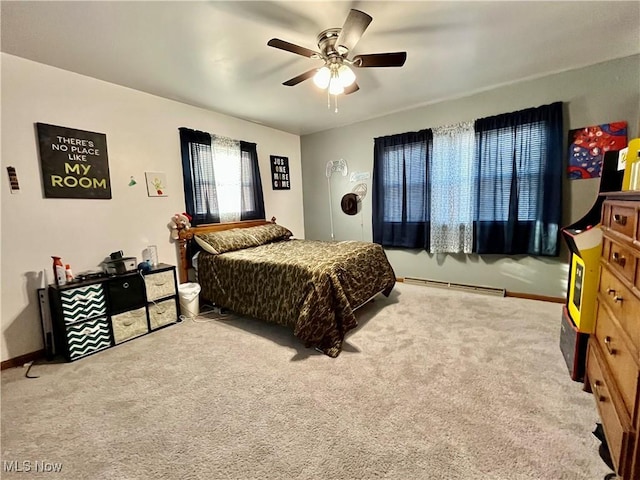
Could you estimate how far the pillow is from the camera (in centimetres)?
326

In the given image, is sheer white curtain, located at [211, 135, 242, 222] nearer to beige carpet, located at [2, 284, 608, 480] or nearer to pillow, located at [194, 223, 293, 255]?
pillow, located at [194, 223, 293, 255]

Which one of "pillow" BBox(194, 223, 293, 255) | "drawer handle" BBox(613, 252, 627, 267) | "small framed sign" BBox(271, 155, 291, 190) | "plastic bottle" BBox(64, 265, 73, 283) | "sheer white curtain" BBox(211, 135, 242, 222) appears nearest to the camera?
"drawer handle" BBox(613, 252, 627, 267)

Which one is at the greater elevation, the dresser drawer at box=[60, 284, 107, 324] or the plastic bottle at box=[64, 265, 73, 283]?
the plastic bottle at box=[64, 265, 73, 283]

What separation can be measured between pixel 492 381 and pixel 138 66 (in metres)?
3.72

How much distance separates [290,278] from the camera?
2449 mm

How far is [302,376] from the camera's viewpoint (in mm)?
1940

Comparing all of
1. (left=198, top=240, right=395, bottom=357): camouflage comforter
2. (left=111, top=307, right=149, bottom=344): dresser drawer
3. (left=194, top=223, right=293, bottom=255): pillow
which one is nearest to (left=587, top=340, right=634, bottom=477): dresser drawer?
(left=198, top=240, right=395, bottom=357): camouflage comforter

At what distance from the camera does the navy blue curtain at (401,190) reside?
12.5 feet

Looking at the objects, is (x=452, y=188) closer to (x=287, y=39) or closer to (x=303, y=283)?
(x=303, y=283)

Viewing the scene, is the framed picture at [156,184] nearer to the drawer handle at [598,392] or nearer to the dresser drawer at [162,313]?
the dresser drawer at [162,313]

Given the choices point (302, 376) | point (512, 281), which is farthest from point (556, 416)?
point (512, 281)

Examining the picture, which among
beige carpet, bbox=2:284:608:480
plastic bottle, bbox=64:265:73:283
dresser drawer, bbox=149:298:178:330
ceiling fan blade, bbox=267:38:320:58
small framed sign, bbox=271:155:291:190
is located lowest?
beige carpet, bbox=2:284:608:480

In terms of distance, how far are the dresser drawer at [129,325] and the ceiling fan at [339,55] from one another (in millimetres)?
2547

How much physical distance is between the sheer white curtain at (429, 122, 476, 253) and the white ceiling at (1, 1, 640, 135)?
0.62 meters
